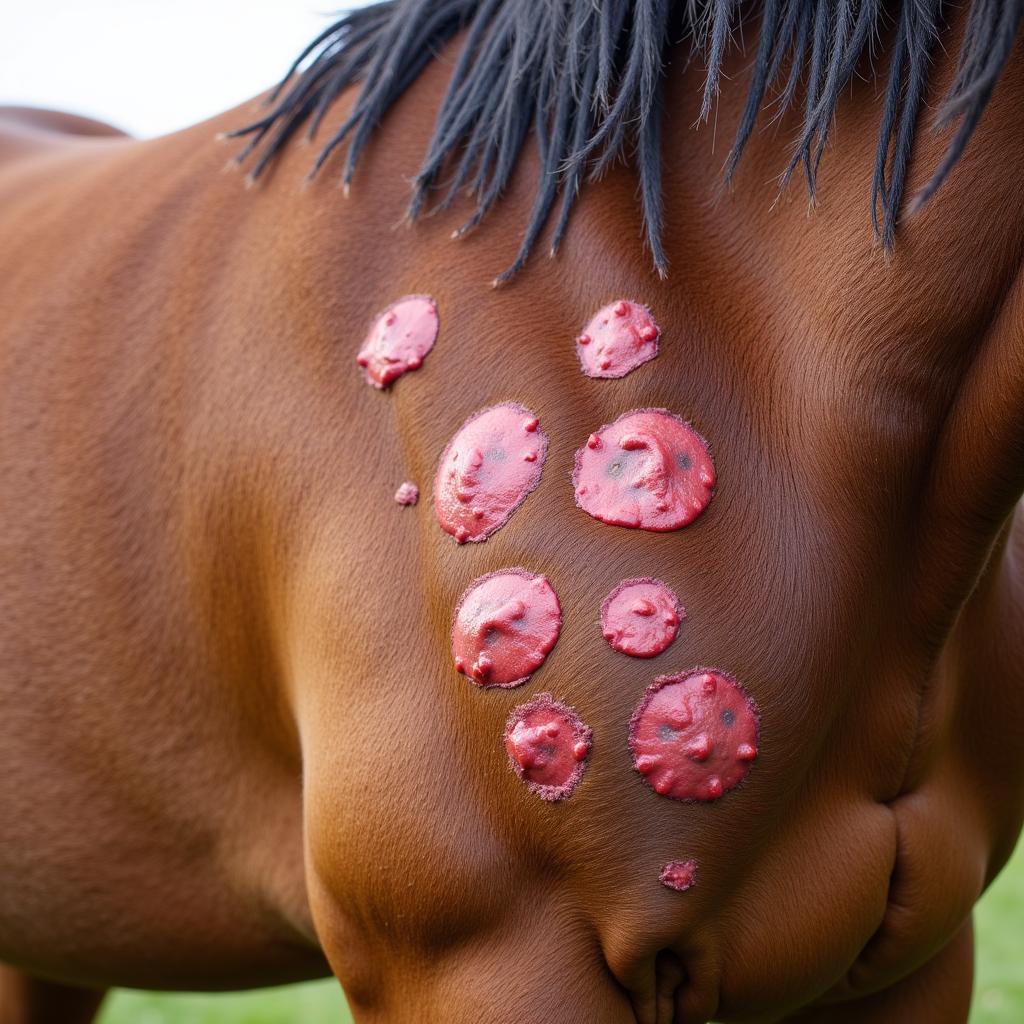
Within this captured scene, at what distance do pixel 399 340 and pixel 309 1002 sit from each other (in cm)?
229

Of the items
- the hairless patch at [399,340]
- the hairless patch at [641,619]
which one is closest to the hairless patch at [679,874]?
the hairless patch at [641,619]

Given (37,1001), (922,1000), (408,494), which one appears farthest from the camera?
(37,1001)

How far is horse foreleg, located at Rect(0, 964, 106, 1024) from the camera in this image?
6.49 feet

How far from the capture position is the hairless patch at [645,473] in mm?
929

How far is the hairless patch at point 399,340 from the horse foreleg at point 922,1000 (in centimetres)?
82

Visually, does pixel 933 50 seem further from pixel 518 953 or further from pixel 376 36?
pixel 518 953

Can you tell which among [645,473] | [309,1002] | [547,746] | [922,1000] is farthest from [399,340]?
[309,1002]

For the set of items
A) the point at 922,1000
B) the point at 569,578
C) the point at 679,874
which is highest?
the point at 569,578

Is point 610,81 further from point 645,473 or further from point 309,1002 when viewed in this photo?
point 309,1002

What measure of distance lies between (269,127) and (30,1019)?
5.04ft

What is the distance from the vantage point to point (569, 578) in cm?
93

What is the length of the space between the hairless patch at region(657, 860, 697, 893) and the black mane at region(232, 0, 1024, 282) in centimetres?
47

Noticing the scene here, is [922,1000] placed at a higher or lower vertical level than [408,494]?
lower

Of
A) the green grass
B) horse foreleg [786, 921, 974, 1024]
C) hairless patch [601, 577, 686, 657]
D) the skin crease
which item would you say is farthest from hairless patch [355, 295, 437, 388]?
the green grass
